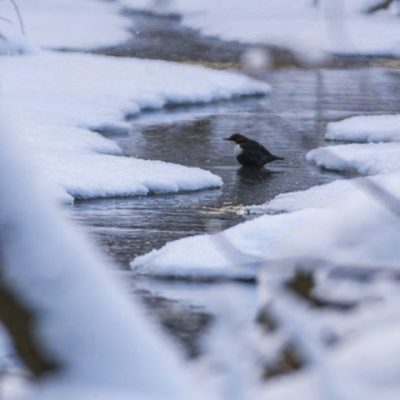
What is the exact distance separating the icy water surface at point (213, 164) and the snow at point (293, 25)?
446 centimetres

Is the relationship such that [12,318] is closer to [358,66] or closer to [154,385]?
[154,385]

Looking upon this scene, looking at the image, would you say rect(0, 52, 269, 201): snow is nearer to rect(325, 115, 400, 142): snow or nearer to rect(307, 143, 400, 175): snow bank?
rect(307, 143, 400, 175): snow bank

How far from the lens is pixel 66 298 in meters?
2.55

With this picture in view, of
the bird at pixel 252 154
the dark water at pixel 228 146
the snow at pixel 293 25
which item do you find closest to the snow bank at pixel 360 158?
the dark water at pixel 228 146

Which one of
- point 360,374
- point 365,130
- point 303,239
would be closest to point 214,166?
point 365,130

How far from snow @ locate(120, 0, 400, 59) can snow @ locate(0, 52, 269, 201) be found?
4294 millimetres

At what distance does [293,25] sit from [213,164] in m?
22.1

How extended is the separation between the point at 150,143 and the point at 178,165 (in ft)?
6.96

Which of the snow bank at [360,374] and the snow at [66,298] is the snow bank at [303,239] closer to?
the snow bank at [360,374]

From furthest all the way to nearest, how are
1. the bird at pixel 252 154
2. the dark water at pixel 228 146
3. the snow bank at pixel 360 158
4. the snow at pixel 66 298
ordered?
the bird at pixel 252 154 < the snow bank at pixel 360 158 < the dark water at pixel 228 146 < the snow at pixel 66 298

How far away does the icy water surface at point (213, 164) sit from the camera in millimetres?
7113

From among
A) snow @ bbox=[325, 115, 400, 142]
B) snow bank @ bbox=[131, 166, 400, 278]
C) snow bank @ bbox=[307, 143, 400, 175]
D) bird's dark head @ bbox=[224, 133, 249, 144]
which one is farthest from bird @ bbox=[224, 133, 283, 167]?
snow @ bbox=[325, 115, 400, 142]

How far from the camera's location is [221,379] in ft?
10.2

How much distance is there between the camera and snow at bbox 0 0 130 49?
29.6 m
